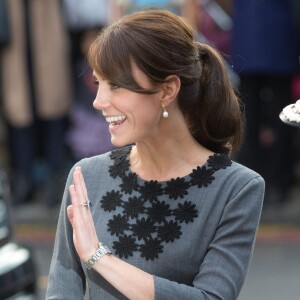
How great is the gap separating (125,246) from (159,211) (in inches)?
4.5

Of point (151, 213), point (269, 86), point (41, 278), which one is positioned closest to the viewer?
point (151, 213)

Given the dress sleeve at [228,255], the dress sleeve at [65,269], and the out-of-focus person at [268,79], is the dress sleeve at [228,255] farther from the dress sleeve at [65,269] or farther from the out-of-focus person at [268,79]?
the out-of-focus person at [268,79]

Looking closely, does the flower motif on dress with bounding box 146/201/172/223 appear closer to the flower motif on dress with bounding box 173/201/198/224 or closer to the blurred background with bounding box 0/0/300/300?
the flower motif on dress with bounding box 173/201/198/224

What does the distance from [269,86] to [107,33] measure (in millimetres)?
6790

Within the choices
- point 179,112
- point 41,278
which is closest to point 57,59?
point 41,278

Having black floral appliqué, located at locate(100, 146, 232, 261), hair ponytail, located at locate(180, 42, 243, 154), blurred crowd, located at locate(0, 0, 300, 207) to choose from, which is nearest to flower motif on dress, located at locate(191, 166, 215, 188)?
black floral appliqué, located at locate(100, 146, 232, 261)

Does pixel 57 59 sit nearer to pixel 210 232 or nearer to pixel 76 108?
pixel 76 108

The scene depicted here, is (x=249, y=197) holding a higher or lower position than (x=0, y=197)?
higher

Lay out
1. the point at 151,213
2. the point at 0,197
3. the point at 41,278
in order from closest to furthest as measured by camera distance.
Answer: the point at 151,213
the point at 0,197
the point at 41,278

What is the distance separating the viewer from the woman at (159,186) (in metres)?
2.54

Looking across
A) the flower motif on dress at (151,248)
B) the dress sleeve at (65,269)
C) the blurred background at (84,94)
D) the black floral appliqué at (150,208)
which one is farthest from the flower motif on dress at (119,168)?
the blurred background at (84,94)

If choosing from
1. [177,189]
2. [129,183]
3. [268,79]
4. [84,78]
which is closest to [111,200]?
[129,183]

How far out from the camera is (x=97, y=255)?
8.17ft

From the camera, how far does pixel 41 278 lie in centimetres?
761
